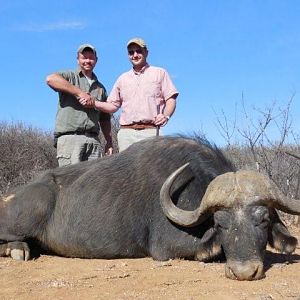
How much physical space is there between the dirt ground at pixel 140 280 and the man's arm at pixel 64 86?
2539 millimetres

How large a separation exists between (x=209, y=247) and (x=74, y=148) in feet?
10.3

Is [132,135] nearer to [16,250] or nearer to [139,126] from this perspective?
[139,126]

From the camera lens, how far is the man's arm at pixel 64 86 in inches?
336

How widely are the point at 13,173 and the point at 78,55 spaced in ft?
31.7

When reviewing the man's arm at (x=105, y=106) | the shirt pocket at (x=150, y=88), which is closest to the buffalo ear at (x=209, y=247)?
the shirt pocket at (x=150, y=88)

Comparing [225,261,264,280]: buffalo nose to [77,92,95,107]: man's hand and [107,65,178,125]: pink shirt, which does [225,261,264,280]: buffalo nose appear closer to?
[107,65,178,125]: pink shirt

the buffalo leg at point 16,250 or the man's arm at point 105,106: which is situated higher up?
the man's arm at point 105,106

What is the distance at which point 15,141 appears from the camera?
2062cm

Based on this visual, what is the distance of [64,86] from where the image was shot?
8.54 metres

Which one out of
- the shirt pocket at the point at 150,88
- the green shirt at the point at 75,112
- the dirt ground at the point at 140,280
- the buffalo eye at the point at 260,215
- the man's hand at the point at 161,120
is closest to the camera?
the dirt ground at the point at 140,280

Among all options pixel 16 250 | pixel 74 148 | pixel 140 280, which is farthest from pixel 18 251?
pixel 140 280

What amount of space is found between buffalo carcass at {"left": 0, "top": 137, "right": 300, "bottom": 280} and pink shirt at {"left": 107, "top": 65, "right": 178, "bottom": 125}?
2.82ft

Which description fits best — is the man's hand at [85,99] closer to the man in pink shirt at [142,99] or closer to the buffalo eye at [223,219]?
the man in pink shirt at [142,99]

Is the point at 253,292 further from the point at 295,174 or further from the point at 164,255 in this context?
the point at 295,174
